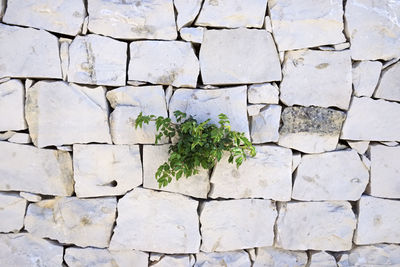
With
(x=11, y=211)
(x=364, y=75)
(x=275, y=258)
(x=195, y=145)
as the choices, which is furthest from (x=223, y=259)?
(x=364, y=75)

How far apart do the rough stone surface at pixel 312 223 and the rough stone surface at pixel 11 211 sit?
1.87m

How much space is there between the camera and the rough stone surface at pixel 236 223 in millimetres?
2680

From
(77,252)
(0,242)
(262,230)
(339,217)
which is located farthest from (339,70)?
(0,242)

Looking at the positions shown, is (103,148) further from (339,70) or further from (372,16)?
(372,16)

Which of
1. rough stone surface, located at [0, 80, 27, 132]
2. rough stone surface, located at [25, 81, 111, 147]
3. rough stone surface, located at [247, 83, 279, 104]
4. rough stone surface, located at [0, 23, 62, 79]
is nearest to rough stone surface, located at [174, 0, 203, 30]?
rough stone surface, located at [247, 83, 279, 104]

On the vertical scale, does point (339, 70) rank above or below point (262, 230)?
above

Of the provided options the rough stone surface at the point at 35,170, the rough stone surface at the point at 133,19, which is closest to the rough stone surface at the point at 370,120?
the rough stone surface at the point at 133,19

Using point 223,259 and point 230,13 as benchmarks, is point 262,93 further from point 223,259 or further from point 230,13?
point 223,259

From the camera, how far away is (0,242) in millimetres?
2715

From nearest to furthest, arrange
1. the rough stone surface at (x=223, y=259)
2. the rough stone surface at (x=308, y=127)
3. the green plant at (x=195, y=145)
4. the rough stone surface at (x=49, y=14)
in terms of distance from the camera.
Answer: the green plant at (x=195, y=145)
the rough stone surface at (x=49, y=14)
the rough stone surface at (x=308, y=127)
the rough stone surface at (x=223, y=259)

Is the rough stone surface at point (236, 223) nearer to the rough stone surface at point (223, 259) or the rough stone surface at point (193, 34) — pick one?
the rough stone surface at point (223, 259)

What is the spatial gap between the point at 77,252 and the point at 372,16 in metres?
2.71

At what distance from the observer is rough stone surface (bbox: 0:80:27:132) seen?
8.39ft

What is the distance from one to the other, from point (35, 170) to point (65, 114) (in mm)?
461
